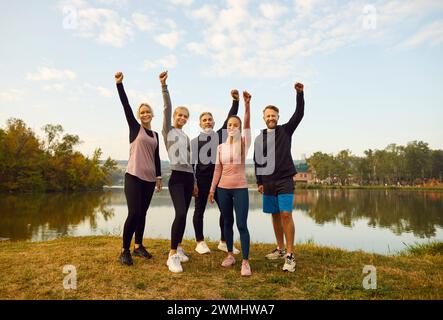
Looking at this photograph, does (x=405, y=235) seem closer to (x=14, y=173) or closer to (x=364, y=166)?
(x=14, y=173)

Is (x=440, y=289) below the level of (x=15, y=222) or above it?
above

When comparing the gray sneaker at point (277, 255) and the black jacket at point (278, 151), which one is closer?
the black jacket at point (278, 151)

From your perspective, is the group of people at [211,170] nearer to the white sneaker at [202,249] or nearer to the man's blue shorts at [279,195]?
the man's blue shorts at [279,195]

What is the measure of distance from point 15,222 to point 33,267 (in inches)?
613

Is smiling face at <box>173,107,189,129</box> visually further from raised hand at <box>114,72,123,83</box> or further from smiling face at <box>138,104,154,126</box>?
raised hand at <box>114,72,123,83</box>

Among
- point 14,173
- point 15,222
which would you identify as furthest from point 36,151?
point 15,222

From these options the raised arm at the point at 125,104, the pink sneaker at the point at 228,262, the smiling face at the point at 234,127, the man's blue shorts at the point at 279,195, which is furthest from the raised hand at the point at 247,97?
the pink sneaker at the point at 228,262

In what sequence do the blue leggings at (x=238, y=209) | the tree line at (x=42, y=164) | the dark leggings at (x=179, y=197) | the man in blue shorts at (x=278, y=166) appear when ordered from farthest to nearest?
the tree line at (x=42, y=164)
the man in blue shorts at (x=278, y=166)
the dark leggings at (x=179, y=197)
the blue leggings at (x=238, y=209)

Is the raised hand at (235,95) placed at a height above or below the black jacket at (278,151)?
above

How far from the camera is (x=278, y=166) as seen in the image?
16.8ft

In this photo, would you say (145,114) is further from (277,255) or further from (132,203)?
(277,255)

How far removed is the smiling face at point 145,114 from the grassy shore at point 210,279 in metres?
2.39

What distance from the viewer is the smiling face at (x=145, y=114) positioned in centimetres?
508
